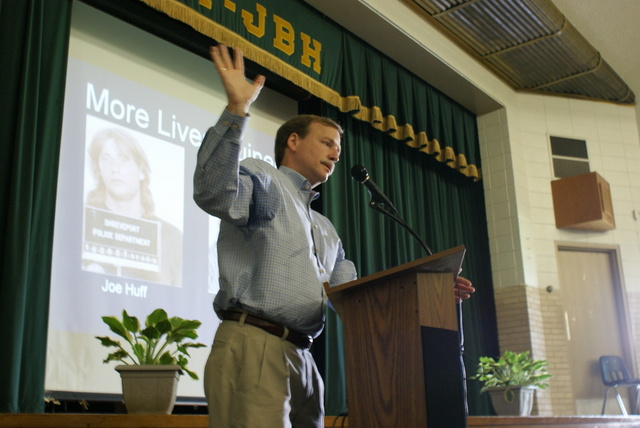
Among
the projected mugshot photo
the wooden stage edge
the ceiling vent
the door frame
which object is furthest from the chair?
the projected mugshot photo

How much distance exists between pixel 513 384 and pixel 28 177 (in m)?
3.63

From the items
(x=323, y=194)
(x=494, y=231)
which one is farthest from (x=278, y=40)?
(x=494, y=231)

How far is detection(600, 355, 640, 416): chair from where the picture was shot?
6813 mm

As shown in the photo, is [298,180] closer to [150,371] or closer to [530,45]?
[150,371]

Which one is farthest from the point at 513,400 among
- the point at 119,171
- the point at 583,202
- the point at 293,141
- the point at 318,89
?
the point at 293,141

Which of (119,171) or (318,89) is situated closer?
(119,171)

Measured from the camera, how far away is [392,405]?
5.61 ft

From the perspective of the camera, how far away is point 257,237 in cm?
181

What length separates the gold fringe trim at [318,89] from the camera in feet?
13.6

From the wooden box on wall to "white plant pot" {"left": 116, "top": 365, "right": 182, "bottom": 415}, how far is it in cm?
549

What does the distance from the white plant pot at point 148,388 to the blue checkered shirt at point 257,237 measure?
3.89 ft

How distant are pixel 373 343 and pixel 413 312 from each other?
0.49ft

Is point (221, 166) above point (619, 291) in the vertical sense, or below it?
below

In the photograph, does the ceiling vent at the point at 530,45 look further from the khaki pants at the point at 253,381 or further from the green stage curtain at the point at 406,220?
the khaki pants at the point at 253,381
